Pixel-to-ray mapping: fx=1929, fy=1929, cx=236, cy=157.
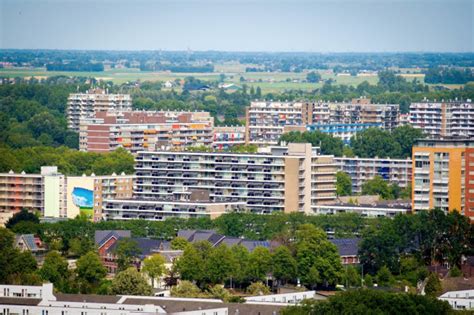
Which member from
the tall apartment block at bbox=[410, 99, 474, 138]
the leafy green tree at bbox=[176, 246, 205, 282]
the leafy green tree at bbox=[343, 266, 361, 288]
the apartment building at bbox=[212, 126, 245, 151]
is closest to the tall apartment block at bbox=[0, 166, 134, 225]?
the leafy green tree at bbox=[176, 246, 205, 282]

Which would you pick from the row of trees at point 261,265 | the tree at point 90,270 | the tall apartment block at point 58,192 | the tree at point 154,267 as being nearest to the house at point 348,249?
the row of trees at point 261,265

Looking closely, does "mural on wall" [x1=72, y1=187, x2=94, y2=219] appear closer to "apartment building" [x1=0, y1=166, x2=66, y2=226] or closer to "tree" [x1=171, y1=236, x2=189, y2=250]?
"apartment building" [x1=0, y1=166, x2=66, y2=226]

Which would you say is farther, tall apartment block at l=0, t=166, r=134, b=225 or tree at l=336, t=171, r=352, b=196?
tree at l=336, t=171, r=352, b=196

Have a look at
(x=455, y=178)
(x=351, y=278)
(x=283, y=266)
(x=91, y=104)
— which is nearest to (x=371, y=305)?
(x=351, y=278)

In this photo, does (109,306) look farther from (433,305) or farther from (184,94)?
(184,94)

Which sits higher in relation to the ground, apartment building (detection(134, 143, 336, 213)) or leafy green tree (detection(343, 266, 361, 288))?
apartment building (detection(134, 143, 336, 213))

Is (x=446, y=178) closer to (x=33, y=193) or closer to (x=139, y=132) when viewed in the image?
(x=33, y=193)
